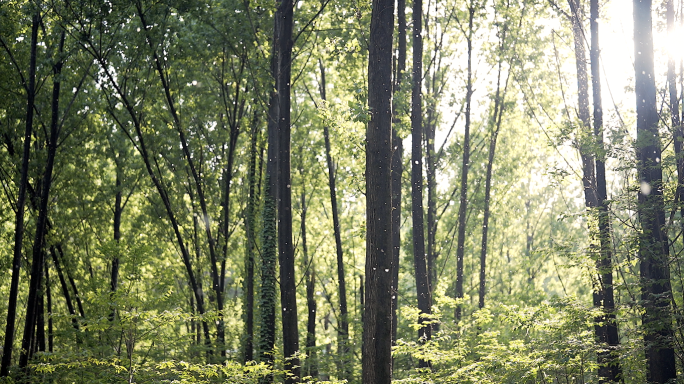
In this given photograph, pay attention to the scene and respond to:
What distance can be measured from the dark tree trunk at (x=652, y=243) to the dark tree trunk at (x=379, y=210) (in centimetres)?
380

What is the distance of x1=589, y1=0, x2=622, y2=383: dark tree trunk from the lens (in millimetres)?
8977

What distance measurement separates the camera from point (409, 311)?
10383mm

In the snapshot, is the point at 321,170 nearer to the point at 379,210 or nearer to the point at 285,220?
the point at 285,220

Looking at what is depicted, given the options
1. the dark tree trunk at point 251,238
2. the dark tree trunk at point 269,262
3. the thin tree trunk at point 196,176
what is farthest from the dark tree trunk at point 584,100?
the thin tree trunk at point 196,176

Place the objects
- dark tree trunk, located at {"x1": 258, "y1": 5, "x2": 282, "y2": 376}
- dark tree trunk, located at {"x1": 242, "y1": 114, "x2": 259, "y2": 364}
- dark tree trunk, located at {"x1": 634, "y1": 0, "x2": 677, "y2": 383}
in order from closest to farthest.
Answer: dark tree trunk, located at {"x1": 634, "y1": 0, "x2": 677, "y2": 383}
dark tree trunk, located at {"x1": 258, "y1": 5, "x2": 282, "y2": 376}
dark tree trunk, located at {"x1": 242, "y1": 114, "x2": 259, "y2": 364}

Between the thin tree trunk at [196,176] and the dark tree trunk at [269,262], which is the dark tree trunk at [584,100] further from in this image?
the thin tree trunk at [196,176]

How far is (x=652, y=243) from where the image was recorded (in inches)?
347

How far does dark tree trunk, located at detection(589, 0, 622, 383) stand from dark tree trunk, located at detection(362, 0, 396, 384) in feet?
10.7

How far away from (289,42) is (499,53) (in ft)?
27.6

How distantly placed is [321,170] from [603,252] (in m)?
13.2

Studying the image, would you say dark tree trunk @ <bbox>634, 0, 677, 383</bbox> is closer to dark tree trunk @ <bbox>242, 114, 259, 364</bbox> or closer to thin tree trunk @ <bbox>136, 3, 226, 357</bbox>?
thin tree trunk @ <bbox>136, 3, 226, 357</bbox>

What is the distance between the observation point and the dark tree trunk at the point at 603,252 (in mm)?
8977

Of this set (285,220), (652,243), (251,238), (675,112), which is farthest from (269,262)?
(675,112)

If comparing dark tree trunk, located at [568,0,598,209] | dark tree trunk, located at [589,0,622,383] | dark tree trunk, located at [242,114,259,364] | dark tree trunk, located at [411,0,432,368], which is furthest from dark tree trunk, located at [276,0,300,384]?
dark tree trunk, located at [568,0,598,209]
